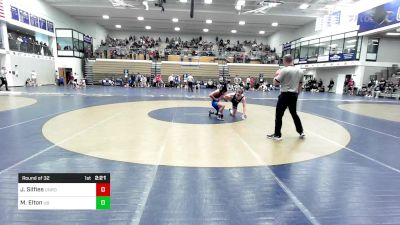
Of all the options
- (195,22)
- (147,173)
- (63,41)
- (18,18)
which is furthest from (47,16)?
(147,173)

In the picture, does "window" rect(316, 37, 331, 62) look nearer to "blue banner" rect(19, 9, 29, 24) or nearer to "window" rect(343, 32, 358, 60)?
"window" rect(343, 32, 358, 60)

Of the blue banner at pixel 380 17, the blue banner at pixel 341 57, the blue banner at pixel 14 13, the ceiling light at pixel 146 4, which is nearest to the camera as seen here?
the blue banner at pixel 380 17

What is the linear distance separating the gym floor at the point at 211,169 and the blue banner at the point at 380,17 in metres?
16.7

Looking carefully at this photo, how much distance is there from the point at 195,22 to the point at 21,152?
1189 inches

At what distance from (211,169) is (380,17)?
75.3 ft

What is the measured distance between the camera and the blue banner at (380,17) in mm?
17891

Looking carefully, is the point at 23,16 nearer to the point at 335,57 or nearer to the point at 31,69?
the point at 31,69

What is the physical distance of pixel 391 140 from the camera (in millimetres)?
5648

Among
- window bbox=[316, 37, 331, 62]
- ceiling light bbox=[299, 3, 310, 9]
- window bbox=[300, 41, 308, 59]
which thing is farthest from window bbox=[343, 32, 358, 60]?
window bbox=[300, 41, 308, 59]

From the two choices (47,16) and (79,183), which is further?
(47,16)

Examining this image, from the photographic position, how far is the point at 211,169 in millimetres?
3609

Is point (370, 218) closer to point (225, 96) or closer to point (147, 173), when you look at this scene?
point (147, 173)
